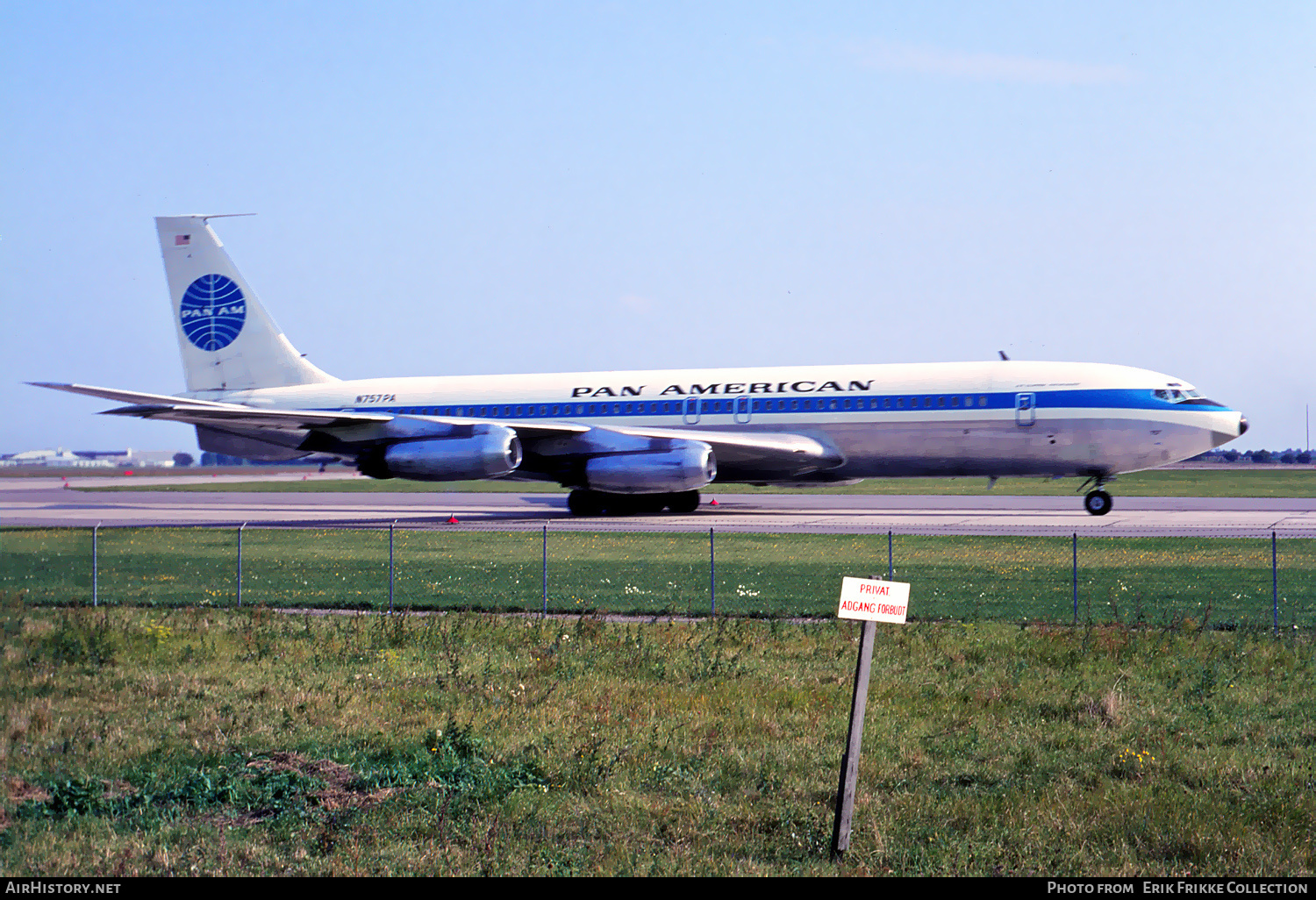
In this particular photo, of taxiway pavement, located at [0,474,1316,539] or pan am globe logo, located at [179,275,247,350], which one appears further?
pan am globe logo, located at [179,275,247,350]

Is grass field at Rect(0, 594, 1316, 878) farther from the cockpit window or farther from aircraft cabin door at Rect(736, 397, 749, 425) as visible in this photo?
aircraft cabin door at Rect(736, 397, 749, 425)

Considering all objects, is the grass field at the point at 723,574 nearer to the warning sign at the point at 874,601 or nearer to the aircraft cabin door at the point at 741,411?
the aircraft cabin door at the point at 741,411

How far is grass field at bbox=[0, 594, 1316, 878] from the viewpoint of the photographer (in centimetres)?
723

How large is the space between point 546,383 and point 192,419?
36.8ft

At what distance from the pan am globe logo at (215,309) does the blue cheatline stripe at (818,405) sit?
5.56 metres

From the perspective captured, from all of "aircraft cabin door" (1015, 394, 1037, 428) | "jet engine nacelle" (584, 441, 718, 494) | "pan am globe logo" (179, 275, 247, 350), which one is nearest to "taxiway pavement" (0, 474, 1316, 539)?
"jet engine nacelle" (584, 441, 718, 494)

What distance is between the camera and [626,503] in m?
39.1

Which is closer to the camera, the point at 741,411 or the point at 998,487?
the point at 741,411

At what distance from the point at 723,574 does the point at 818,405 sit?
46.0 ft

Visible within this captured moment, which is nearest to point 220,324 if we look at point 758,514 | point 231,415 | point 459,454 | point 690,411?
point 231,415

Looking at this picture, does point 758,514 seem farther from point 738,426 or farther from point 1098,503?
point 1098,503

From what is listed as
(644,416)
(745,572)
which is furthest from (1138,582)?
(644,416)

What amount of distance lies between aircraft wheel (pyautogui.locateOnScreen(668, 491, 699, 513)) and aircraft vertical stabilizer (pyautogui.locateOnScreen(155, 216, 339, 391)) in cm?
1375

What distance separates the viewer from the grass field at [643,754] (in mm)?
7234
